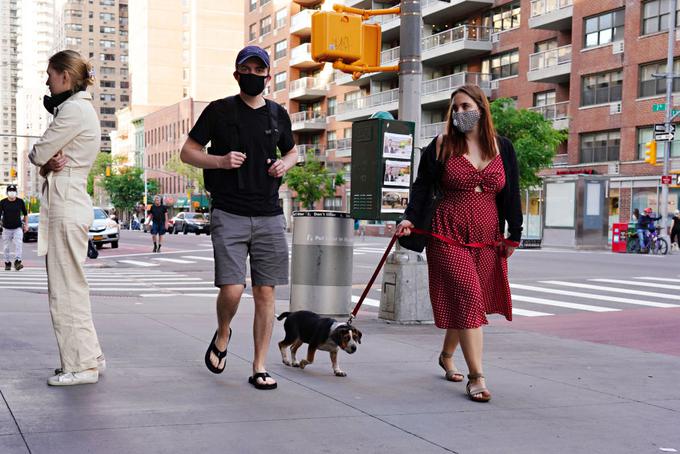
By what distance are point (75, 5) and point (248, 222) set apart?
178467 millimetres

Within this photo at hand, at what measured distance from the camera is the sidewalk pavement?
4090 millimetres

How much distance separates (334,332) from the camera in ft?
18.6

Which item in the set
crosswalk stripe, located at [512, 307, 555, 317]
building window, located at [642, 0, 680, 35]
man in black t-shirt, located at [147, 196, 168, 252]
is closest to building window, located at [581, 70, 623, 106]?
building window, located at [642, 0, 680, 35]

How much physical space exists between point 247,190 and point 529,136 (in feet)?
109

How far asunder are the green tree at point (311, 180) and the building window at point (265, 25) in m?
21.6

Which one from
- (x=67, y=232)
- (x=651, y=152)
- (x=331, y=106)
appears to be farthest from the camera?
(x=331, y=106)

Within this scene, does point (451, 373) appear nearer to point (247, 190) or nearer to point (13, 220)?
point (247, 190)

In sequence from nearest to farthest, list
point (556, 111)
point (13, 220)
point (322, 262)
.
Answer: point (322, 262)
point (13, 220)
point (556, 111)

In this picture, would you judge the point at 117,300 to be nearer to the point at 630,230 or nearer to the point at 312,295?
the point at 312,295

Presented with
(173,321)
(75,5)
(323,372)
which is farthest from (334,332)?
(75,5)

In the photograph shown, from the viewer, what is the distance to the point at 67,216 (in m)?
5.10

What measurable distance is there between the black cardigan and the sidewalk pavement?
1194 millimetres

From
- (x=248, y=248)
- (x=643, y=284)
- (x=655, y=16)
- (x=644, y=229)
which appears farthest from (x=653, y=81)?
(x=248, y=248)

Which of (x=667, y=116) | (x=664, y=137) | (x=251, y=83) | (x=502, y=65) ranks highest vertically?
(x=502, y=65)
